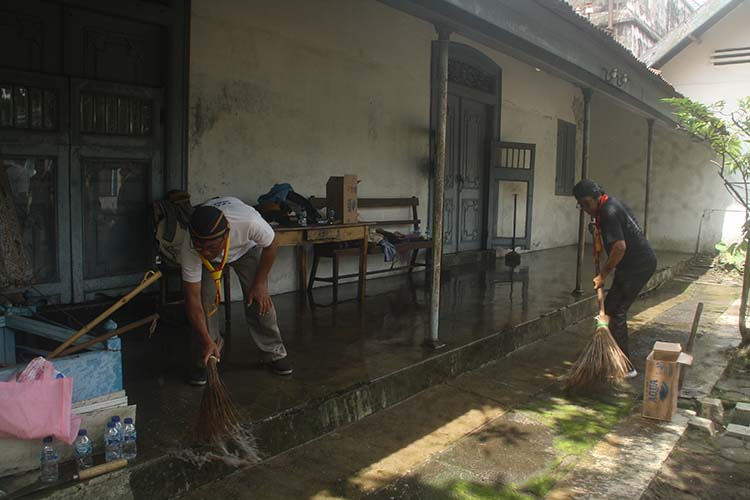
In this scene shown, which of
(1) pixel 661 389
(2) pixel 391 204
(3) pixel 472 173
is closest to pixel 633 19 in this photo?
(3) pixel 472 173

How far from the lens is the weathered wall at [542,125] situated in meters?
11.3

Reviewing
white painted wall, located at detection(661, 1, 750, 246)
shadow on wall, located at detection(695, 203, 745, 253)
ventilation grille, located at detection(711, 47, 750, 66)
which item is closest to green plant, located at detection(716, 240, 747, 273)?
shadow on wall, located at detection(695, 203, 745, 253)

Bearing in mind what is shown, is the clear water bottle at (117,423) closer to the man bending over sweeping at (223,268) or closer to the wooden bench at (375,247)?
the man bending over sweeping at (223,268)

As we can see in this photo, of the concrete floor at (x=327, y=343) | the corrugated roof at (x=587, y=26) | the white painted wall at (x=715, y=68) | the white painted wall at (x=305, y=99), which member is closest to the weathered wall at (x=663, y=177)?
the white painted wall at (x=715, y=68)

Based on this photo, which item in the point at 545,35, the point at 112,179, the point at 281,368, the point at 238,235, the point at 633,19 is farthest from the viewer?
the point at 633,19

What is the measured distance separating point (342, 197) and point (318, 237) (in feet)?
2.01

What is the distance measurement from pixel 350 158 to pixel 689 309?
539cm

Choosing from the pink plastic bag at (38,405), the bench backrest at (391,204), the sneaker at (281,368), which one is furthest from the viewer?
the bench backrest at (391,204)

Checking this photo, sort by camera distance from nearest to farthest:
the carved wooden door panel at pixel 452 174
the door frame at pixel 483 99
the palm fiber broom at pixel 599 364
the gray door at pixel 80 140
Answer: the gray door at pixel 80 140, the palm fiber broom at pixel 599 364, the door frame at pixel 483 99, the carved wooden door panel at pixel 452 174

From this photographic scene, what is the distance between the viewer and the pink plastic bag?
2758 millimetres

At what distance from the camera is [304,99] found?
7148 mm

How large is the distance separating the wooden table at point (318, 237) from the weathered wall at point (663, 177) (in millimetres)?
9455

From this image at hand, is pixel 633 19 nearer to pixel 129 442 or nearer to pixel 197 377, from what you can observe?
pixel 197 377

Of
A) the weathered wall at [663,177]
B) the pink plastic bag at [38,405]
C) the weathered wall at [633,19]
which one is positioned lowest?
the pink plastic bag at [38,405]
